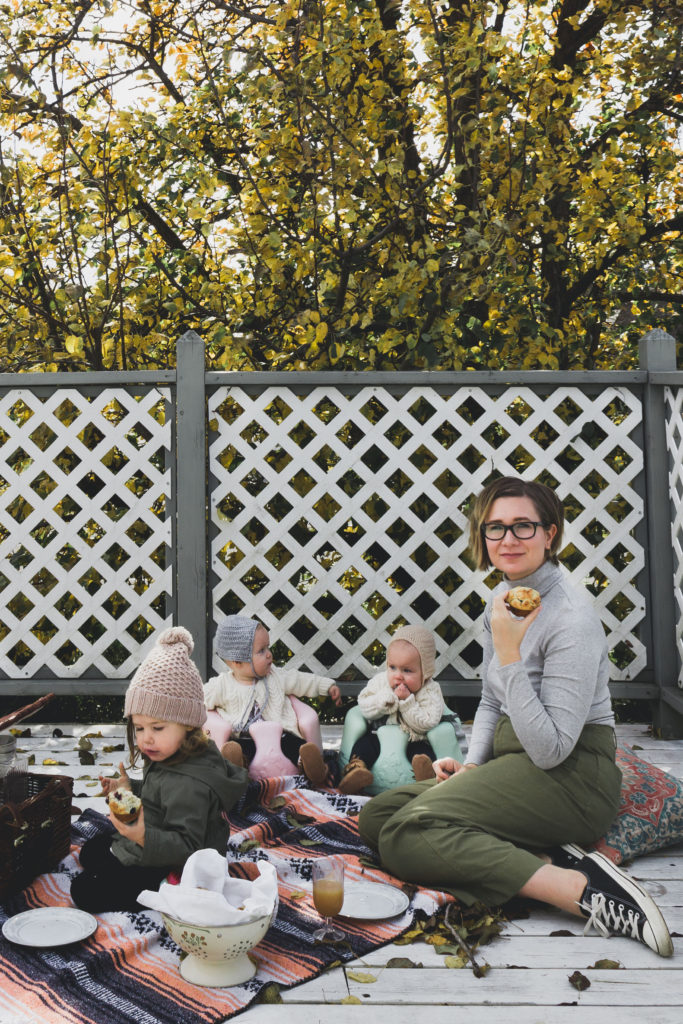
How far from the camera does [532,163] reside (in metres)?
4.22

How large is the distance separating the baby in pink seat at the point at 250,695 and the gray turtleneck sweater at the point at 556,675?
98 centimetres

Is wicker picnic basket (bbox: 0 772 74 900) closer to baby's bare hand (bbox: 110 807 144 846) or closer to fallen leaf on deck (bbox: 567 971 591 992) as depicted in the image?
baby's bare hand (bbox: 110 807 144 846)

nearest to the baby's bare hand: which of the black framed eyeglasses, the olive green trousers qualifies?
the olive green trousers

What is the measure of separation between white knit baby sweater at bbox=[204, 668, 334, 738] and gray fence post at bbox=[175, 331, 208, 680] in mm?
543

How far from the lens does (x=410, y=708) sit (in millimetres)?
3168

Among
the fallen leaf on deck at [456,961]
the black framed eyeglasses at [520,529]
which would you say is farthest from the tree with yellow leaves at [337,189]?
the fallen leaf on deck at [456,961]

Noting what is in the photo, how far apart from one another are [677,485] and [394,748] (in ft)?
5.02

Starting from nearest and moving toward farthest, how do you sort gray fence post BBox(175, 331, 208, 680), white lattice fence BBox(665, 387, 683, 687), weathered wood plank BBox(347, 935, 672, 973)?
weathered wood plank BBox(347, 935, 672, 973), white lattice fence BBox(665, 387, 683, 687), gray fence post BBox(175, 331, 208, 680)

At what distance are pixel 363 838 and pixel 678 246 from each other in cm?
352

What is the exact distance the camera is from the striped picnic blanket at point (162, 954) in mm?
1832

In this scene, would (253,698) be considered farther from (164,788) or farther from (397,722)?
(164,788)

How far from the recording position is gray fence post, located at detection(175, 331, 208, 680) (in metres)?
3.86

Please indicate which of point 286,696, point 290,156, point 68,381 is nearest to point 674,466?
point 286,696

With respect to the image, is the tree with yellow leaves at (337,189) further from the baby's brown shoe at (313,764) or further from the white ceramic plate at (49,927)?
the white ceramic plate at (49,927)
